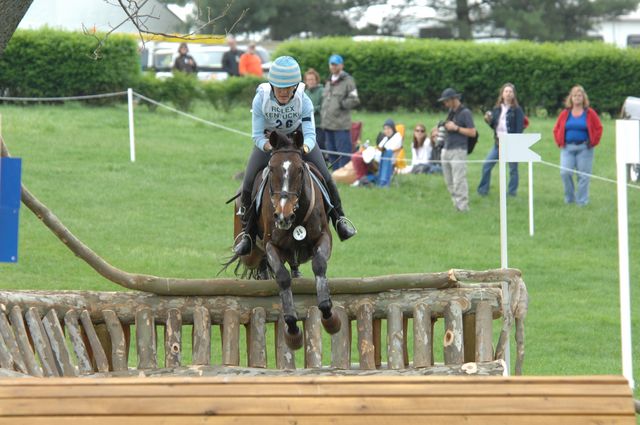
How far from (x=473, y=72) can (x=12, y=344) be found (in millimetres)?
23130

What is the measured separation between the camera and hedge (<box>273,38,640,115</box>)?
30.5 metres

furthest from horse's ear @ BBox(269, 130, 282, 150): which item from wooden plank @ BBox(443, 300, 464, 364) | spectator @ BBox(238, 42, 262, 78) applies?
spectator @ BBox(238, 42, 262, 78)

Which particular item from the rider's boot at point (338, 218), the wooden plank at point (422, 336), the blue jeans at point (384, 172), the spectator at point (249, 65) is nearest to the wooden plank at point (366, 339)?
the wooden plank at point (422, 336)

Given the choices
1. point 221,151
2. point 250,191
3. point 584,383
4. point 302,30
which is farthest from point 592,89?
point 584,383

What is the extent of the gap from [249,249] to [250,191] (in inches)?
18.4

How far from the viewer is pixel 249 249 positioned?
33.3 feet

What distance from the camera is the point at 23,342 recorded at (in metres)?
8.97

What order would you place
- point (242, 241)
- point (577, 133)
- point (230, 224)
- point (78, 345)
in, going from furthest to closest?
point (577, 133), point (230, 224), point (242, 241), point (78, 345)

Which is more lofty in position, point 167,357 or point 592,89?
point 592,89

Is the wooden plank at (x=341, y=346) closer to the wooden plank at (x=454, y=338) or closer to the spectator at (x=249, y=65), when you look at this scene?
the wooden plank at (x=454, y=338)

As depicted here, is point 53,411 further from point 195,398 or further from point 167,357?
point 167,357

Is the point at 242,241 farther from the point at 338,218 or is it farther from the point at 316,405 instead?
the point at 316,405

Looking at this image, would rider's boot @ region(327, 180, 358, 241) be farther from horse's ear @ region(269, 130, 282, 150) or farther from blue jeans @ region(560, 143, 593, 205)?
blue jeans @ region(560, 143, 593, 205)

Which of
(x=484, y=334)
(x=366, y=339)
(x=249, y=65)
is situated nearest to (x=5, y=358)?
(x=366, y=339)
